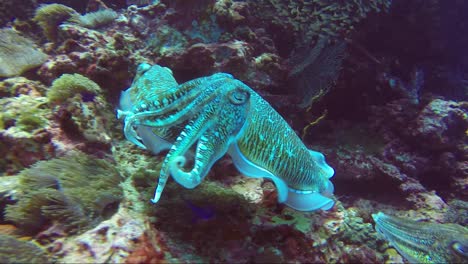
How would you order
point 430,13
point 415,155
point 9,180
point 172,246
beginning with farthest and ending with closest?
point 430,13, point 415,155, point 9,180, point 172,246

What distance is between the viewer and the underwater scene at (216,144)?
256cm

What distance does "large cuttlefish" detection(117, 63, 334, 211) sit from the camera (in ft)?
7.90

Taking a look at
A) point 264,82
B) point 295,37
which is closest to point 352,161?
point 264,82

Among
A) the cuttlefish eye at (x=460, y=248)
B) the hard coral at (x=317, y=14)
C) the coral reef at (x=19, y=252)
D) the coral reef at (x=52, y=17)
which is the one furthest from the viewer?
the hard coral at (x=317, y=14)

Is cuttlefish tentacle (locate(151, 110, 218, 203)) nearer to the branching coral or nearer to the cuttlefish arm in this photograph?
the cuttlefish arm

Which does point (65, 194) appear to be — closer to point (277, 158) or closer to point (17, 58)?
point (277, 158)

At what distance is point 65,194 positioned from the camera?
2.60 metres

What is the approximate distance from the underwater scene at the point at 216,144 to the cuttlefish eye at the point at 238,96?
0.08 feet

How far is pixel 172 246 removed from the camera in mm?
2539

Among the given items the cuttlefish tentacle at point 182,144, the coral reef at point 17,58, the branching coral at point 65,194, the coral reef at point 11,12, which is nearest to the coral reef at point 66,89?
the branching coral at point 65,194

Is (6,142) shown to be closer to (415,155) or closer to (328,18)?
(328,18)

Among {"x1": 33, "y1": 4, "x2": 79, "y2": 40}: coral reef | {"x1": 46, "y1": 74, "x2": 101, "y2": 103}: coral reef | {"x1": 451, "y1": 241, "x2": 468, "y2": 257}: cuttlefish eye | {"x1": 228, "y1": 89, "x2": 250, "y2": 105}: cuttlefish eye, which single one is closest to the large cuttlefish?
{"x1": 228, "y1": 89, "x2": 250, "y2": 105}: cuttlefish eye

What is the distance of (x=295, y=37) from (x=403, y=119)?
3112mm

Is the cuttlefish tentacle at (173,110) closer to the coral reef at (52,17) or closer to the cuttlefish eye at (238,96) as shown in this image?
the cuttlefish eye at (238,96)
